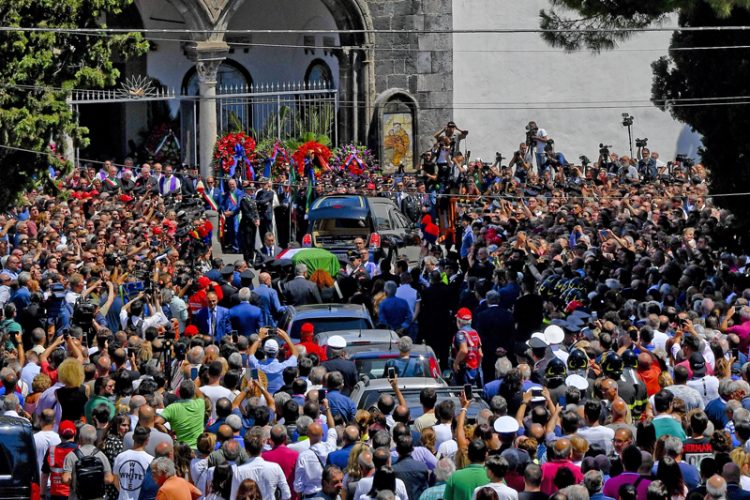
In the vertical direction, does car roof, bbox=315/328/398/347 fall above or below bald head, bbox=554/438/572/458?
above

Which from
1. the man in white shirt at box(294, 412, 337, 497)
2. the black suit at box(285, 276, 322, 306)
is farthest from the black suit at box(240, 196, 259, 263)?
the man in white shirt at box(294, 412, 337, 497)

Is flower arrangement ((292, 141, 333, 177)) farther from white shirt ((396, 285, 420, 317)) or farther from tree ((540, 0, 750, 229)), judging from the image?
white shirt ((396, 285, 420, 317))

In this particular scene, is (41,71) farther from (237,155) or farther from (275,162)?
(237,155)

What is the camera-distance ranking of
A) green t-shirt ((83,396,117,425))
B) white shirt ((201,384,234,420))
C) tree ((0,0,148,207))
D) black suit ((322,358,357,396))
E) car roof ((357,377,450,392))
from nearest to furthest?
1. green t-shirt ((83,396,117,425))
2. white shirt ((201,384,234,420))
3. car roof ((357,377,450,392))
4. black suit ((322,358,357,396))
5. tree ((0,0,148,207))

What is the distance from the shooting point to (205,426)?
44.8 ft

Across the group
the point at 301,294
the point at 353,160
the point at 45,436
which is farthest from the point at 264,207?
the point at 45,436

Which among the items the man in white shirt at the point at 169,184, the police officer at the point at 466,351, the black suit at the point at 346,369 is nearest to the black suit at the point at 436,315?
the police officer at the point at 466,351

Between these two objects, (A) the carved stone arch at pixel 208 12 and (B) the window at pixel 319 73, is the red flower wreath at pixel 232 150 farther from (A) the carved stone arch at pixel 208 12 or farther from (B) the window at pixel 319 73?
(B) the window at pixel 319 73

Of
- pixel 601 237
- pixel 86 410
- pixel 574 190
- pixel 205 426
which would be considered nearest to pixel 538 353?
pixel 205 426

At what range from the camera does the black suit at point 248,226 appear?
1049 inches

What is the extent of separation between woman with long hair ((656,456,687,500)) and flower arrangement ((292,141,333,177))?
19.9 metres

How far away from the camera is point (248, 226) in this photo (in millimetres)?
26688

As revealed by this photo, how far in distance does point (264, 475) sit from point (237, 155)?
1975cm

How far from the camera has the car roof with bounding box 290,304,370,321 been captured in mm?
17719
